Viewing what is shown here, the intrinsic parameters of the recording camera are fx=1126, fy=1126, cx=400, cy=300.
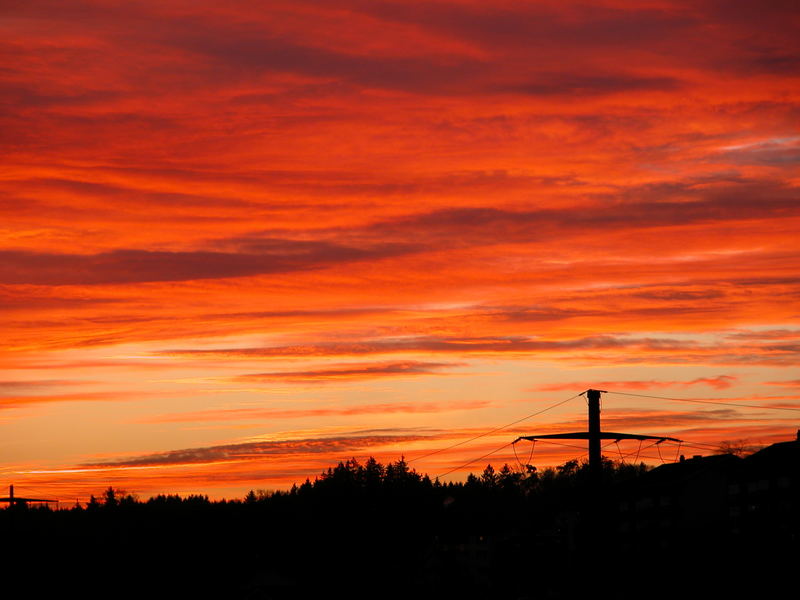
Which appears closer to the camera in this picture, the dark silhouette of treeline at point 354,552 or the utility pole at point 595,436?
the utility pole at point 595,436

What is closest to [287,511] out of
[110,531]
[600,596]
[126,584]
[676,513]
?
[110,531]

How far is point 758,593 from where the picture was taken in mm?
59312

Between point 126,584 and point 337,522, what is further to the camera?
point 337,522

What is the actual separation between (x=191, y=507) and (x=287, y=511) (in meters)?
21.5

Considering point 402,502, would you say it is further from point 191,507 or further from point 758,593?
point 758,593

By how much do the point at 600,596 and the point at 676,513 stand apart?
58.4 metres

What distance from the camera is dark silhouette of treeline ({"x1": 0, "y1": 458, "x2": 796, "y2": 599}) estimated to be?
6794cm

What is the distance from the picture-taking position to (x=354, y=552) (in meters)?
164

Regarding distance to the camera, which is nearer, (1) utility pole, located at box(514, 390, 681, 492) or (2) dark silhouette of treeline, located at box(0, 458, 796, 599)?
(1) utility pole, located at box(514, 390, 681, 492)

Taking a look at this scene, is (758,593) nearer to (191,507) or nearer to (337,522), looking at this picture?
(337,522)

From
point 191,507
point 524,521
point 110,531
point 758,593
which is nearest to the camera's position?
point 758,593

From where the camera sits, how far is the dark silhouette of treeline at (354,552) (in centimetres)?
6794

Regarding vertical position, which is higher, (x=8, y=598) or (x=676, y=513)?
(x=676, y=513)

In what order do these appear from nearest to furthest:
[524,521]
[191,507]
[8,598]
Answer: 1. [8,598]
2. [524,521]
3. [191,507]
